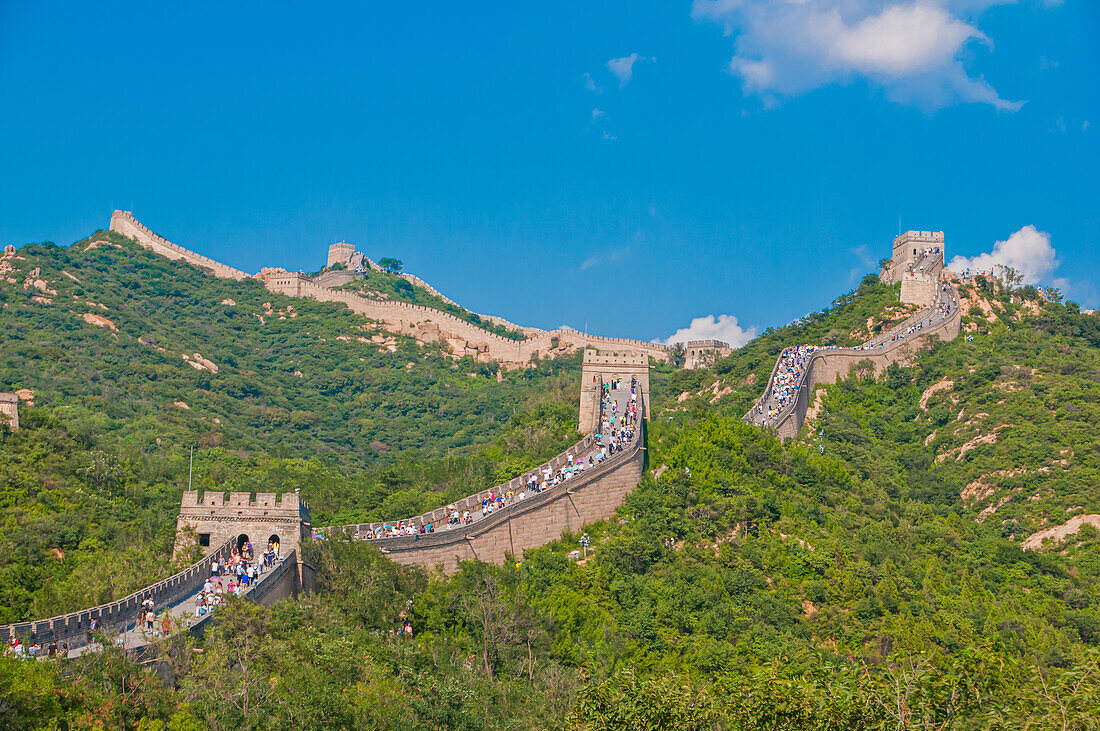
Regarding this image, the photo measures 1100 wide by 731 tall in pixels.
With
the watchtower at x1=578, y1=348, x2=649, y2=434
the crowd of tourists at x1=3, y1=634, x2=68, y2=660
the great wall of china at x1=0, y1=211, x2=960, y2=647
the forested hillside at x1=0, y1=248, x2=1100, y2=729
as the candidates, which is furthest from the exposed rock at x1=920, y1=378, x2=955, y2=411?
the crowd of tourists at x1=3, y1=634, x2=68, y2=660

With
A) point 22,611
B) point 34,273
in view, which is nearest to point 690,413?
point 22,611

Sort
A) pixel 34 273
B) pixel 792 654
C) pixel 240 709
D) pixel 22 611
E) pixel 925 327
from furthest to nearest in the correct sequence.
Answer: pixel 34 273, pixel 925 327, pixel 792 654, pixel 22 611, pixel 240 709

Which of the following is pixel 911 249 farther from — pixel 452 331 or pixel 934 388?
pixel 452 331

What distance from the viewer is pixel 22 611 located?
28328mm

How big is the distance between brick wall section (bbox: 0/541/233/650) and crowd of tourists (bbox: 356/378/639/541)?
5382 mm

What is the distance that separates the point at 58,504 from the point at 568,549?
15785 millimetres

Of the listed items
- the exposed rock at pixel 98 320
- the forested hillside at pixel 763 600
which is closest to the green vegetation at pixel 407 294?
the exposed rock at pixel 98 320

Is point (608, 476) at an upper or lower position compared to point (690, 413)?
lower

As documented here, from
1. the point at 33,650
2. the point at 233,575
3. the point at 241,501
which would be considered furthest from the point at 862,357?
the point at 33,650

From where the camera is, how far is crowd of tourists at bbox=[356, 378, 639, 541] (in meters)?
38.3

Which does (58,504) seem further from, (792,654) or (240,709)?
(792,654)

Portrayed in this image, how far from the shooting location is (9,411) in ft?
146

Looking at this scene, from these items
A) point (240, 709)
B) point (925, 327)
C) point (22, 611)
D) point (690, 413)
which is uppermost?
point (925, 327)

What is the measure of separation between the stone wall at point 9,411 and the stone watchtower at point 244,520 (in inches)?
505
